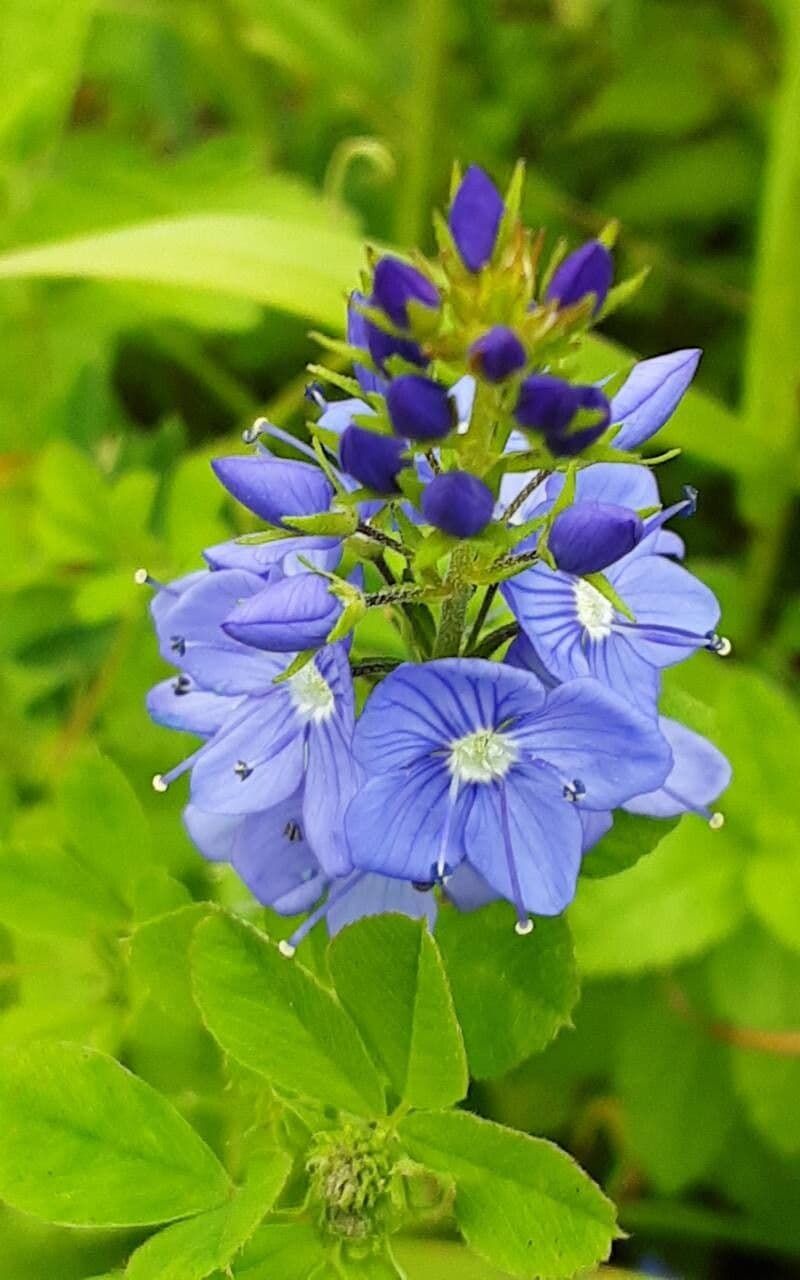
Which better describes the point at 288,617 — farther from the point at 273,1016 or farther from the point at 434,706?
the point at 273,1016

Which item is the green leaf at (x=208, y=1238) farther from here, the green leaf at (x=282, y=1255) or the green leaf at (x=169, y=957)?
the green leaf at (x=169, y=957)

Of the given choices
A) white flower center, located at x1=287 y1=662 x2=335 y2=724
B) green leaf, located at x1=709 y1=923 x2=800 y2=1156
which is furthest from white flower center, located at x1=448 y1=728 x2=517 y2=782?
green leaf, located at x1=709 y1=923 x2=800 y2=1156

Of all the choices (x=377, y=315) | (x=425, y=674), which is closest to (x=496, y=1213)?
(x=425, y=674)

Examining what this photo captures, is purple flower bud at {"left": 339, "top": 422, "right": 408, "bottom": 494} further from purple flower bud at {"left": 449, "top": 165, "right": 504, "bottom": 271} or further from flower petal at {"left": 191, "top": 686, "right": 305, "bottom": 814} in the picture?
flower petal at {"left": 191, "top": 686, "right": 305, "bottom": 814}

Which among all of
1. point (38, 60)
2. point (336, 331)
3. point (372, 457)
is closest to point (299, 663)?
point (372, 457)

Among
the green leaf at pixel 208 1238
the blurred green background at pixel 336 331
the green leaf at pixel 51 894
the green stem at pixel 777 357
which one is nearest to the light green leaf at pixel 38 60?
the blurred green background at pixel 336 331

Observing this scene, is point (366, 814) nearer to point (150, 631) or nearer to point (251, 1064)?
point (251, 1064)
